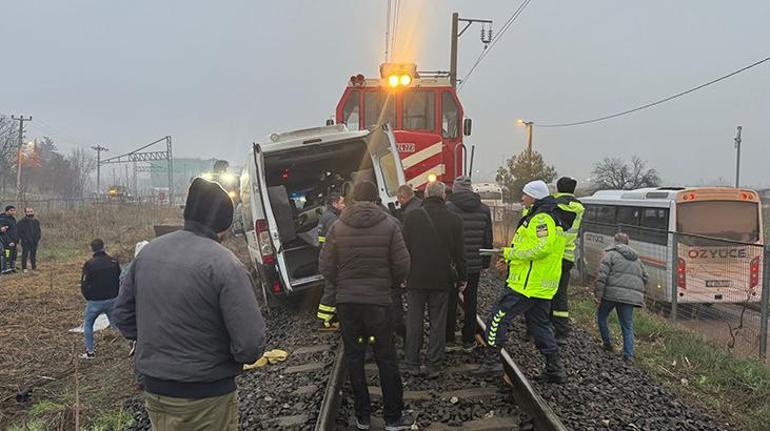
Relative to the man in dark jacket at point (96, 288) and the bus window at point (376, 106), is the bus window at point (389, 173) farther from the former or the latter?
the man in dark jacket at point (96, 288)

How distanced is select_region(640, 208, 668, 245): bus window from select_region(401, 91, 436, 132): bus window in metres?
5.04

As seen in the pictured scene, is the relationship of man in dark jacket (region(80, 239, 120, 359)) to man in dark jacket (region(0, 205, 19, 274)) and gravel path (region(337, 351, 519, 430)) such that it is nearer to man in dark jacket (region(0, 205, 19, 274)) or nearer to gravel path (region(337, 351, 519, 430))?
gravel path (region(337, 351, 519, 430))

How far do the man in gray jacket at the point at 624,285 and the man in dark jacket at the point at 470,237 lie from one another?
1.64m

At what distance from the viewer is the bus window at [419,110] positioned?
950 centimetres

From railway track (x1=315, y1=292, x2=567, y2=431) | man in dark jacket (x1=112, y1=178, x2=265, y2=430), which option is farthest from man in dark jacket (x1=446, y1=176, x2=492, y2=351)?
man in dark jacket (x1=112, y1=178, x2=265, y2=430)

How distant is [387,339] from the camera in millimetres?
3900

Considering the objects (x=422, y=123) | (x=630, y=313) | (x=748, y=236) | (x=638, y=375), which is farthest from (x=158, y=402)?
(x=748, y=236)

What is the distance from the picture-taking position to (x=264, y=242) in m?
6.87

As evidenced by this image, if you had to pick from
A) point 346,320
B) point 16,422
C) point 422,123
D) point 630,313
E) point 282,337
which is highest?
point 422,123

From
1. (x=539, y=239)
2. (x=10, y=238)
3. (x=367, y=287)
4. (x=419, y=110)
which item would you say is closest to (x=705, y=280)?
(x=419, y=110)

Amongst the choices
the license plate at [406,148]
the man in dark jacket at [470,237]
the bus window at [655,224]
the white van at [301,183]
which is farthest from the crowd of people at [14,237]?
the bus window at [655,224]

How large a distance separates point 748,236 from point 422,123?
23.9 feet

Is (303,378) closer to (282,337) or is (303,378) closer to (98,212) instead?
(282,337)

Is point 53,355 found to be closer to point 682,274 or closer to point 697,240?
point 682,274
